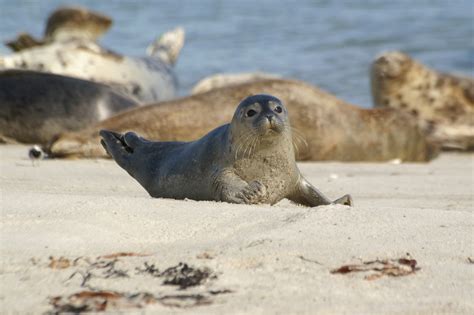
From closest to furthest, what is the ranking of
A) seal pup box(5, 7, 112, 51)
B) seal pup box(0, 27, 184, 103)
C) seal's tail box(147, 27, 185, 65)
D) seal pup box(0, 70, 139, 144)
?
seal pup box(0, 70, 139, 144) → seal pup box(0, 27, 184, 103) → seal's tail box(147, 27, 185, 65) → seal pup box(5, 7, 112, 51)

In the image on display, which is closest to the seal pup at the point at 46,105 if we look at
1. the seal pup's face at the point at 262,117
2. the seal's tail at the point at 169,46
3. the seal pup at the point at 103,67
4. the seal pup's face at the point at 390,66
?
the seal pup at the point at 103,67

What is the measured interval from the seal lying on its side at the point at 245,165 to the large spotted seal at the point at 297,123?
120 inches

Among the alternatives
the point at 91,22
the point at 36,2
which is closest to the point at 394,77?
the point at 91,22

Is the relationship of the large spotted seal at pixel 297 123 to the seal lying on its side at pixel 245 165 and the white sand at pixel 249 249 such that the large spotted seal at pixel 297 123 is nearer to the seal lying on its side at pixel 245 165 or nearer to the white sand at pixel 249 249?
the seal lying on its side at pixel 245 165

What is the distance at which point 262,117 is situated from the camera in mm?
4457

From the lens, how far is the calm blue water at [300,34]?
53.9ft

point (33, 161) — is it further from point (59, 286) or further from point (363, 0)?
point (363, 0)

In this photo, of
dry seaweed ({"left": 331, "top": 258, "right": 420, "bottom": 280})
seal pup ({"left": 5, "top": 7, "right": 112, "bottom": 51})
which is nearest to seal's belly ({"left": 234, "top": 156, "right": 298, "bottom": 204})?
dry seaweed ({"left": 331, "top": 258, "right": 420, "bottom": 280})

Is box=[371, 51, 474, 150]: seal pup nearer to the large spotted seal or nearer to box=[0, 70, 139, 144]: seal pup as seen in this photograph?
the large spotted seal

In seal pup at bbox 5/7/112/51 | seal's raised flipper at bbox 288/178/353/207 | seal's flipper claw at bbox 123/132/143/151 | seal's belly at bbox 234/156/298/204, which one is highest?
seal pup at bbox 5/7/112/51

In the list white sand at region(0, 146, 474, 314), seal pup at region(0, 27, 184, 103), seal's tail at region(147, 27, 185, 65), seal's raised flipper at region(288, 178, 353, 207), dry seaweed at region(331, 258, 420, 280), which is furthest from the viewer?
seal's tail at region(147, 27, 185, 65)

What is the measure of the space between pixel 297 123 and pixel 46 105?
8.06ft

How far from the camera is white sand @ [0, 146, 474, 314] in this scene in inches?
119

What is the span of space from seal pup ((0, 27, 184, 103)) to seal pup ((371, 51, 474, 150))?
2.20 m
